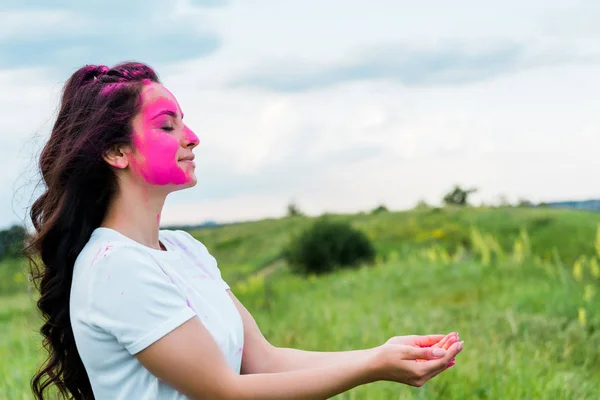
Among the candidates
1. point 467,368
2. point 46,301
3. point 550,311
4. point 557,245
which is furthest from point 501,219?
point 46,301

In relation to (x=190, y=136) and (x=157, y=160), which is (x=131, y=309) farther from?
(x=190, y=136)

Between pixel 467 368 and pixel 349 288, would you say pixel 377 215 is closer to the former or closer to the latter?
pixel 349 288

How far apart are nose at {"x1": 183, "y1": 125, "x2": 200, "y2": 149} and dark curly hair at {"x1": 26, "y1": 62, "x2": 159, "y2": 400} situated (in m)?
0.15

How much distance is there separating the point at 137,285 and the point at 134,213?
28 centimetres

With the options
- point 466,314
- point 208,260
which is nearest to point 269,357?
point 208,260

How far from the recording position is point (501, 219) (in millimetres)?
14086

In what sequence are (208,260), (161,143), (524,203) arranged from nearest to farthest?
(161,143) < (208,260) < (524,203)

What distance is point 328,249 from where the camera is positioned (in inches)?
464

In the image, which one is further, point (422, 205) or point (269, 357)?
point (422, 205)

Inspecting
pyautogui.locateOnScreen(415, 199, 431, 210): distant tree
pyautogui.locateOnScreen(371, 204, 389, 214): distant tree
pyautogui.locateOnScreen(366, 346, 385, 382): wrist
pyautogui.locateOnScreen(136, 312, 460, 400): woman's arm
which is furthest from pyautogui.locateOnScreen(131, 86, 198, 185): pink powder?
pyautogui.locateOnScreen(371, 204, 389, 214): distant tree

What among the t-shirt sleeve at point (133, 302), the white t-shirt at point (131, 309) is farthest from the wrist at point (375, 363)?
the t-shirt sleeve at point (133, 302)

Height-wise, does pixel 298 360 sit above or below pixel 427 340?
below

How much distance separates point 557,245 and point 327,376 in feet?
37.8

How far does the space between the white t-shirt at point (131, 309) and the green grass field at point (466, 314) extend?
78.2 inches
